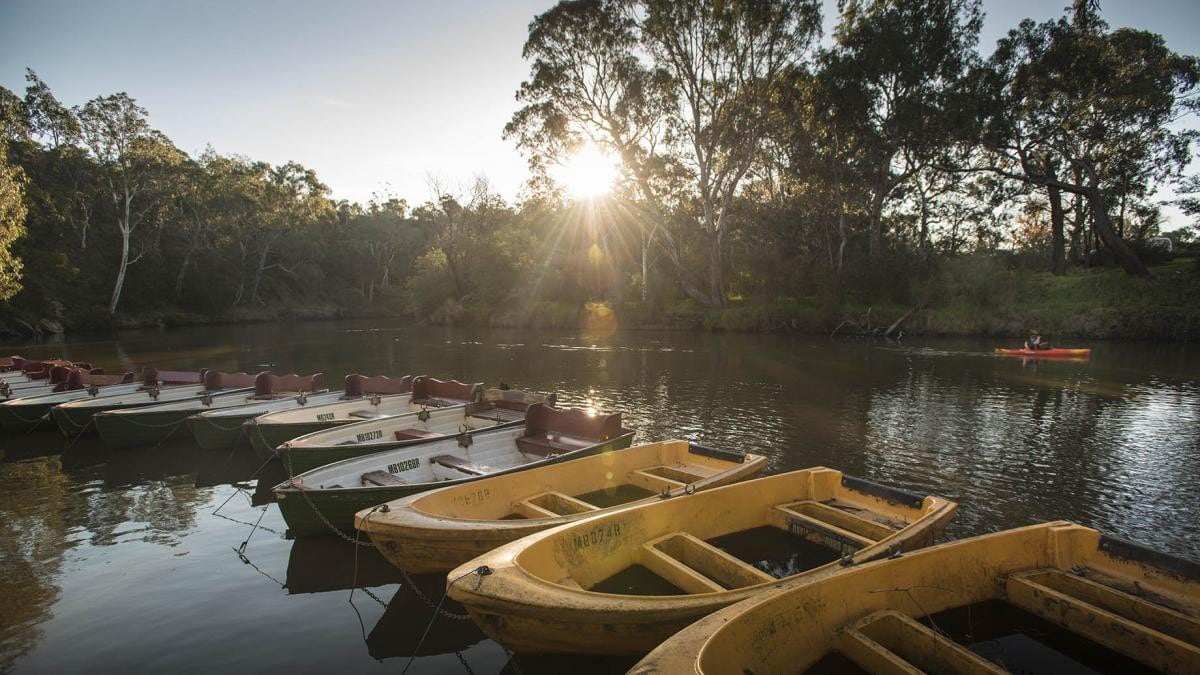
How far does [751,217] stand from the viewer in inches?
1734

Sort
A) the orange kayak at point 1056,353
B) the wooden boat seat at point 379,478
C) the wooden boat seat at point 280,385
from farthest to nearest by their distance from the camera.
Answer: the orange kayak at point 1056,353 → the wooden boat seat at point 280,385 → the wooden boat seat at point 379,478

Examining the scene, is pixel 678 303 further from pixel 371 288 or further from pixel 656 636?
pixel 371 288

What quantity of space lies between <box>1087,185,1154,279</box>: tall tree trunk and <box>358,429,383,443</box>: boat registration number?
4540 cm

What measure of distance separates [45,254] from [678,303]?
5039 cm

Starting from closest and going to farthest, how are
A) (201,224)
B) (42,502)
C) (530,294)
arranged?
1. (42,502)
2. (530,294)
3. (201,224)

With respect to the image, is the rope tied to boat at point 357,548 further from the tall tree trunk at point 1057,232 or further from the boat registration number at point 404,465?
the tall tree trunk at point 1057,232

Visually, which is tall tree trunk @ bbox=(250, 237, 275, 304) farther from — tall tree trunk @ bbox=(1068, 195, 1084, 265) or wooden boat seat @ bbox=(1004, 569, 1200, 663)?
tall tree trunk @ bbox=(1068, 195, 1084, 265)

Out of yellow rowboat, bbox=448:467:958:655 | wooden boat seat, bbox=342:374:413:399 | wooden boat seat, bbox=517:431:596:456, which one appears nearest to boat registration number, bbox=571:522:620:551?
yellow rowboat, bbox=448:467:958:655

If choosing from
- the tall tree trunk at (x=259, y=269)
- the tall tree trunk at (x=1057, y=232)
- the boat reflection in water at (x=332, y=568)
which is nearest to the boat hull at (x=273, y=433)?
the boat reflection in water at (x=332, y=568)

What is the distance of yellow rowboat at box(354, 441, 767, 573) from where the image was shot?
5324 millimetres

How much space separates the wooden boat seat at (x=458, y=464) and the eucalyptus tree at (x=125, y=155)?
171 feet

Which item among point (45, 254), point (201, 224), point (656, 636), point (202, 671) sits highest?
point (201, 224)

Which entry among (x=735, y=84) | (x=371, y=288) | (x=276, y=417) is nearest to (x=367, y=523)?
(x=276, y=417)

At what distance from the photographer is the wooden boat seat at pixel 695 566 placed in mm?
4668
